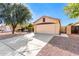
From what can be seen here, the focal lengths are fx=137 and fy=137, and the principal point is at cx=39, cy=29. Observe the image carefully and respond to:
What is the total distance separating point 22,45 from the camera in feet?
7.69

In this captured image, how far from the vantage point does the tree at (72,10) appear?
240cm

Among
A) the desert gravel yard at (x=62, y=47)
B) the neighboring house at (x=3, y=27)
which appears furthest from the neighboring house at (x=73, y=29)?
the neighboring house at (x=3, y=27)

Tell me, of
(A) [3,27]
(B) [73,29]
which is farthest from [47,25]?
(A) [3,27]

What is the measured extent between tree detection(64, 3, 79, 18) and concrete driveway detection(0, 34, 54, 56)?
0.53 m

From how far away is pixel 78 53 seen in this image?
7.32 feet

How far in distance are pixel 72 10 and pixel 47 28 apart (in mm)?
598

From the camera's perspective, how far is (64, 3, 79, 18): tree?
94.7 inches

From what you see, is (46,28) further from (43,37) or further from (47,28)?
(43,37)

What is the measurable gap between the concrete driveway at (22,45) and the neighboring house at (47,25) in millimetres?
96

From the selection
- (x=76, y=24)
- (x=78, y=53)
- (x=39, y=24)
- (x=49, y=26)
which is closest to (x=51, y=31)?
(x=49, y=26)

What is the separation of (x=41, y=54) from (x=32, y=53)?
15 cm

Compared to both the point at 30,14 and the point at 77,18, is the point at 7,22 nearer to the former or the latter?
the point at 30,14

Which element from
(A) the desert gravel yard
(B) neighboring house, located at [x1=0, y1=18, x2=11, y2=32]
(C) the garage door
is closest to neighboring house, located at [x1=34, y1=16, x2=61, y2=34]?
(C) the garage door

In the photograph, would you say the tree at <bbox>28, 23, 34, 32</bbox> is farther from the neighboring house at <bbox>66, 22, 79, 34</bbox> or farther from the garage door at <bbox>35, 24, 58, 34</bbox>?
the neighboring house at <bbox>66, 22, 79, 34</bbox>
